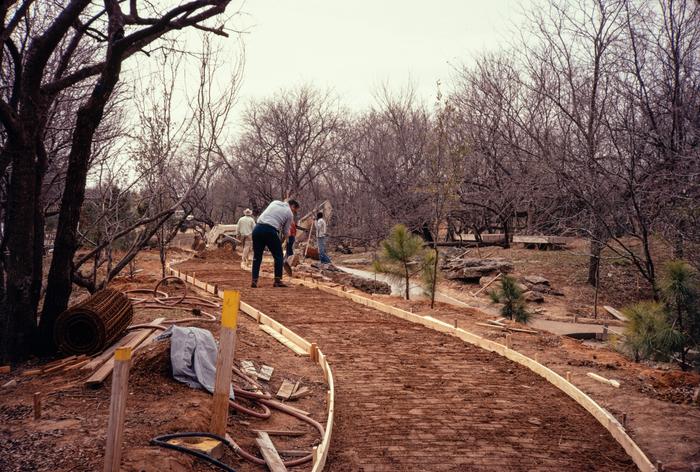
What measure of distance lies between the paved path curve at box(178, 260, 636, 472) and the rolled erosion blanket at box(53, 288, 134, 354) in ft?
7.62

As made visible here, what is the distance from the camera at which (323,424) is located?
523cm

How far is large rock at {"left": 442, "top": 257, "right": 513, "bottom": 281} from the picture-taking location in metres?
17.8

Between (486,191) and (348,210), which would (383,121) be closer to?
(348,210)

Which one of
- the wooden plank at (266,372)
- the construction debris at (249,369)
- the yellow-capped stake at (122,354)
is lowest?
the wooden plank at (266,372)

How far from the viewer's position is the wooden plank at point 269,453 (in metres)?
4.09

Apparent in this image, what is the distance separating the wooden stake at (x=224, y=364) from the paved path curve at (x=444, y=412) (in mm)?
839

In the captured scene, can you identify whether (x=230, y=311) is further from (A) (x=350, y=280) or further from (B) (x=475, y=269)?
(B) (x=475, y=269)

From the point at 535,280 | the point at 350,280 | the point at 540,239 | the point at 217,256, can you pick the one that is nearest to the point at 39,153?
the point at 350,280

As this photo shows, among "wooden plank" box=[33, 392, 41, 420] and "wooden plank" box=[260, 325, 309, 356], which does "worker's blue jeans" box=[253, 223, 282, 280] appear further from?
"wooden plank" box=[33, 392, 41, 420]

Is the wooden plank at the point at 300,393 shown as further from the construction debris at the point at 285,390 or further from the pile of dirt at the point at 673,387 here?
the pile of dirt at the point at 673,387

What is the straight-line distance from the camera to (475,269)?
59.0 ft

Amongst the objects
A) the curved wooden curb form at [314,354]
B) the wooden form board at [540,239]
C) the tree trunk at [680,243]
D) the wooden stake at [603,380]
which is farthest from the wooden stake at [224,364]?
the wooden form board at [540,239]

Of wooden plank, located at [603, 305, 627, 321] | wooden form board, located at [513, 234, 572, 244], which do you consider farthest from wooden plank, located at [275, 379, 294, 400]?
wooden form board, located at [513, 234, 572, 244]

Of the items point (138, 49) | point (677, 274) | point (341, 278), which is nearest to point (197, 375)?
point (138, 49)
